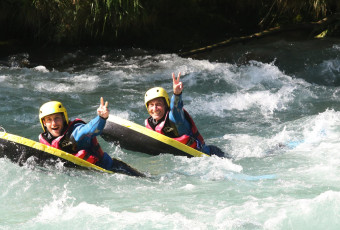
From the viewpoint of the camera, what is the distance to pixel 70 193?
5297 mm

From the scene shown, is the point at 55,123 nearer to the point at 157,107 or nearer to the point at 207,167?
the point at 157,107

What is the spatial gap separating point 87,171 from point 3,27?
709cm

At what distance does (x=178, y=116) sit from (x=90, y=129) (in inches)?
51.5

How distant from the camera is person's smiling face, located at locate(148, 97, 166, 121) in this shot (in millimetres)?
6742

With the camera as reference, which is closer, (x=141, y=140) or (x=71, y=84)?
(x=141, y=140)

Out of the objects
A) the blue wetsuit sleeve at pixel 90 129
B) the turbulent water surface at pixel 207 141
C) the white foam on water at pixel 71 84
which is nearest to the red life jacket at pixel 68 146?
the blue wetsuit sleeve at pixel 90 129

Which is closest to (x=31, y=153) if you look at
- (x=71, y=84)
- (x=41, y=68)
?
(x=71, y=84)

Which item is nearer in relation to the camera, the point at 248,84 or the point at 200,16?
the point at 248,84

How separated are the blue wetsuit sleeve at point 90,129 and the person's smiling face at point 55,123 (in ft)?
0.67

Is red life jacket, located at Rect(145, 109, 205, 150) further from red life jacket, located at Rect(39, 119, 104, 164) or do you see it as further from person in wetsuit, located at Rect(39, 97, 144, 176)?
red life jacket, located at Rect(39, 119, 104, 164)

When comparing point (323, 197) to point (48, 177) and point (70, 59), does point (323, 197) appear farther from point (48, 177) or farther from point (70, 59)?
point (70, 59)

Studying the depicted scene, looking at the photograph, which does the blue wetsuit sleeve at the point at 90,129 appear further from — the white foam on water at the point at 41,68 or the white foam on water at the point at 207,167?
the white foam on water at the point at 41,68

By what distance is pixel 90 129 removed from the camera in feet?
18.8

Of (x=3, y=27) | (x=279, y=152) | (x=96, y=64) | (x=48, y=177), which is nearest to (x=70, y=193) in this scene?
(x=48, y=177)
